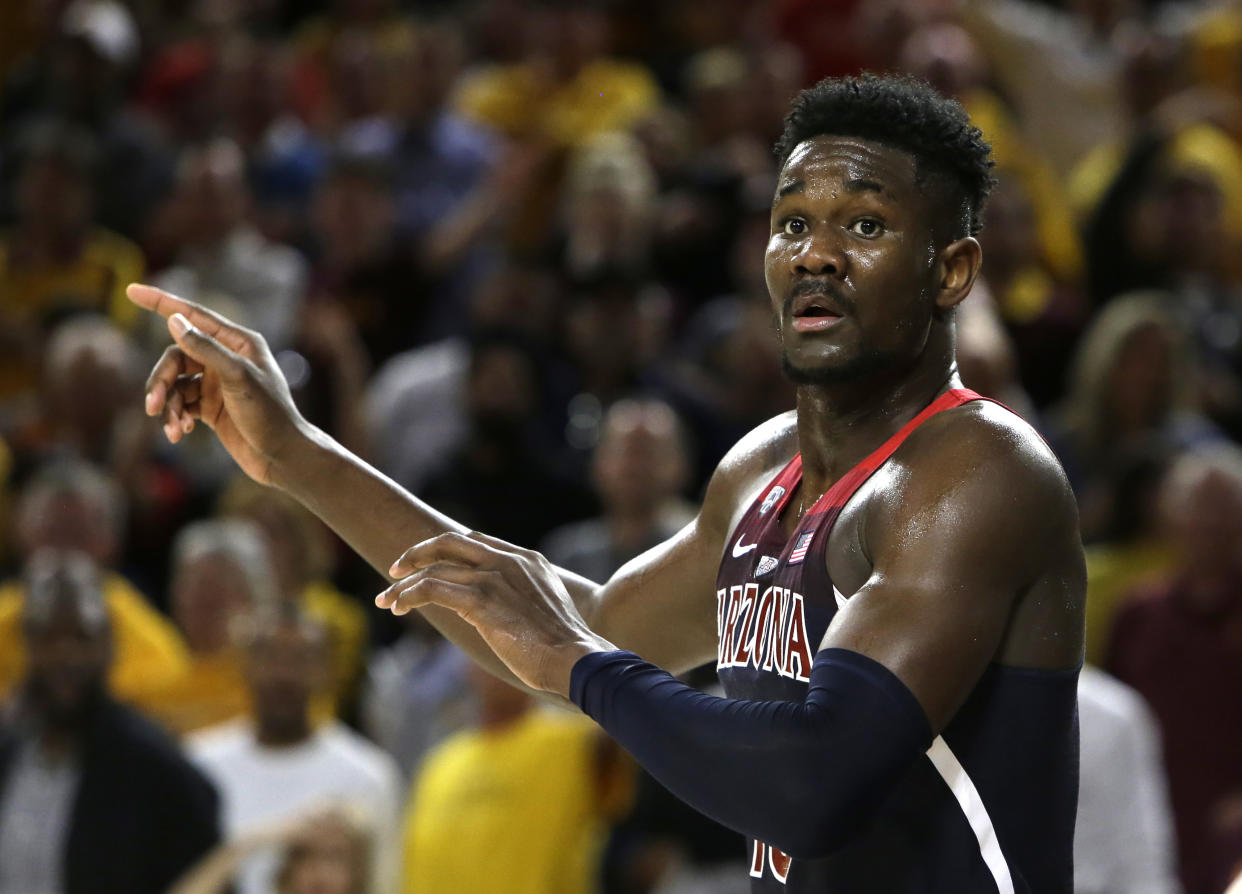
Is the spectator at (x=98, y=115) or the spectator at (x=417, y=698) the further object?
the spectator at (x=98, y=115)

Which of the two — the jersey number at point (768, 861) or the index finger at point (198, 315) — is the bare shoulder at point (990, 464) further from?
the index finger at point (198, 315)

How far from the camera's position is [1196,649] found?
6602mm

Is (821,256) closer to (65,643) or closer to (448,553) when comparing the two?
(448,553)

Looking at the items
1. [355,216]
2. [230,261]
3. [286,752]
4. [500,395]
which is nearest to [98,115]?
[230,261]

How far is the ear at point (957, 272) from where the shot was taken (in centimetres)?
268

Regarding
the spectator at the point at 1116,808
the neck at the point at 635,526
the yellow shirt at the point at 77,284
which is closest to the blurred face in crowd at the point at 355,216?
the yellow shirt at the point at 77,284

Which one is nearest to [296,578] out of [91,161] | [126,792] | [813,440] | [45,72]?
[126,792]

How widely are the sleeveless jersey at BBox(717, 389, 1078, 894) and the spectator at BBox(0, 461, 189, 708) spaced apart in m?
4.64

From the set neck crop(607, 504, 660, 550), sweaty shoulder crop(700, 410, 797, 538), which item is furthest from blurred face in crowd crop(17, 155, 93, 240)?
sweaty shoulder crop(700, 410, 797, 538)

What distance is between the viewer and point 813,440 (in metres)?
2.84

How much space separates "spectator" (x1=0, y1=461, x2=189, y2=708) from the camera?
7.01m

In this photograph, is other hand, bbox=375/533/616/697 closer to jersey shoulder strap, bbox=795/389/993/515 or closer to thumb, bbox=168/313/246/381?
jersey shoulder strap, bbox=795/389/993/515

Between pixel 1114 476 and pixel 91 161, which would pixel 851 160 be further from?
pixel 91 161

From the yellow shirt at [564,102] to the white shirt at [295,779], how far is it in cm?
397
